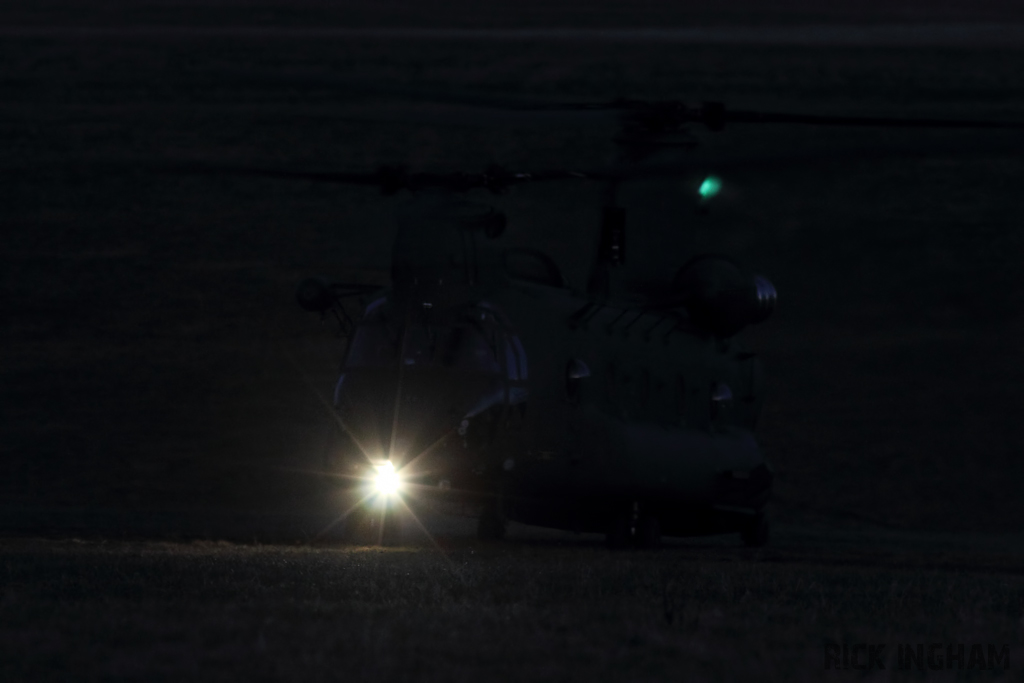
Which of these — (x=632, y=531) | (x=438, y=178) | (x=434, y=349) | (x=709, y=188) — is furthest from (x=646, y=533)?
(x=438, y=178)

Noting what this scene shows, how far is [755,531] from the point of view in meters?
29.0

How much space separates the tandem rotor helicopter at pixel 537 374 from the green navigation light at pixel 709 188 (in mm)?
1173

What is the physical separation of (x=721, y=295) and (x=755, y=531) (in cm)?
429

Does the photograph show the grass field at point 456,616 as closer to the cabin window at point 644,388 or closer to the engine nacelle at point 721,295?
the cabin window at point 644,388

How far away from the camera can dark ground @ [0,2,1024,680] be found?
42.7 ft

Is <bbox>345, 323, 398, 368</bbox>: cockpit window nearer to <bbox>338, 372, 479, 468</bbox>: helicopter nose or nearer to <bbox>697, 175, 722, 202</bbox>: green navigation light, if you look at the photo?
<bbox>338, 372, 479, 468</bbox>: helicopter nose

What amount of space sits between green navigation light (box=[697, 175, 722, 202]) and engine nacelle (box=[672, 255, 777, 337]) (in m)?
1.05

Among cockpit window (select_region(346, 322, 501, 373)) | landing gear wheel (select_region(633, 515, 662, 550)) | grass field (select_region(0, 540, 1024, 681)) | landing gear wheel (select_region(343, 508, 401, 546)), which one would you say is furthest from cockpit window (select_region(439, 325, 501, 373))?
landing gear wheel (select_region(633, 515, 662, 550))

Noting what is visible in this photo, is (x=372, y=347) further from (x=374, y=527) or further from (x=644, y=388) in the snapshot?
(x=644, y=388)

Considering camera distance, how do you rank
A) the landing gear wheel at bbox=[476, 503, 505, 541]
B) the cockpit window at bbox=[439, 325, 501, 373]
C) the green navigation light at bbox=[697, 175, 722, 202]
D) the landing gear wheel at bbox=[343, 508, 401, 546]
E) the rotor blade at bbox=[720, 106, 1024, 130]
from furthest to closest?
1. the green navigation light at bbox=[697, 175, 722, 202]
2. the landing gear wheel at bbox=[476, 503, 505, 541]
3. the landing gear wheel at bbox=[343, 508, 401, 546]
4. the cockpit window at bbox=[439, 325, 501, 373]
5. the rotor blade at bbox=[720, 106, 1024, 130]

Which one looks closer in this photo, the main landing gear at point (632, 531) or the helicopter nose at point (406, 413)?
the helicopter nose at point (406, 413)

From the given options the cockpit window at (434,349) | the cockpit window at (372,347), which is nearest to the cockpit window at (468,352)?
the cockpit window at (434,349)

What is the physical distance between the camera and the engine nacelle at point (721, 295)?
27.0 m

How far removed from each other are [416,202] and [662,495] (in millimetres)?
6059
